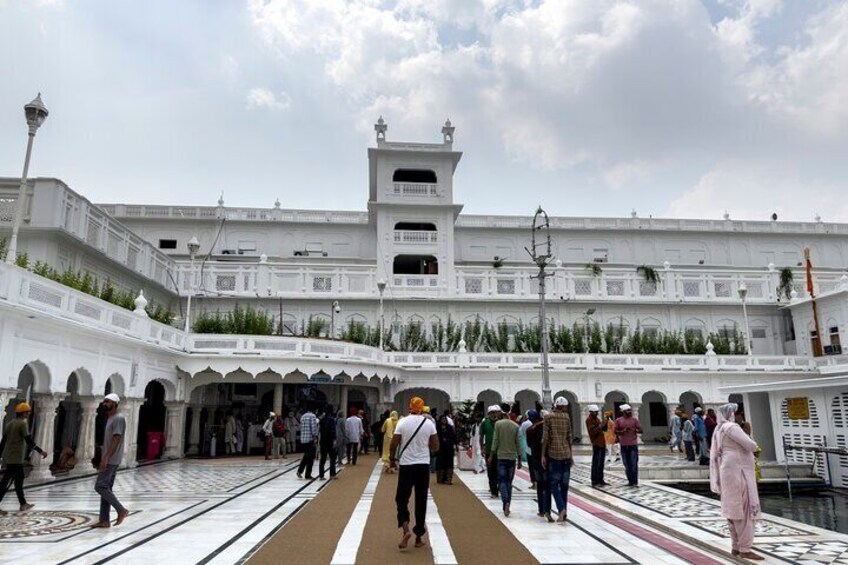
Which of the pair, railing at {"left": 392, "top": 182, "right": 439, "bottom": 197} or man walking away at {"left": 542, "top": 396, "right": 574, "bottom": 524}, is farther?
railing at {"left": 392, "top": 182, "right": 439, "bottom": 197}

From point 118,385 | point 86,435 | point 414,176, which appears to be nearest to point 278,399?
point 118,385

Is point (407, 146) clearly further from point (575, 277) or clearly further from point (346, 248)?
point (575, 277)

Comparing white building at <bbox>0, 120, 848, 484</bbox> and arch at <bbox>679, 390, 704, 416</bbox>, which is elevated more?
white building at <bbox>0, 120, 848, 484</bbox>

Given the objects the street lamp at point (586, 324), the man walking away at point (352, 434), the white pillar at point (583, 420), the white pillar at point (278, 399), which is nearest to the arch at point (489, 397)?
the white pillar at point (583, 420)

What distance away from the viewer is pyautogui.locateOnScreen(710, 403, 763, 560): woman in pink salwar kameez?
22.1 ft

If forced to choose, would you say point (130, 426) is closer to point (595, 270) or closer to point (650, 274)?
point (595, 270)

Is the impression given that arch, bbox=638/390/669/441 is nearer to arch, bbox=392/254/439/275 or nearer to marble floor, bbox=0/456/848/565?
arch, bbox=392/254/439/275

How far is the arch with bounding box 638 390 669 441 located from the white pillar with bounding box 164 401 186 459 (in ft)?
75.5

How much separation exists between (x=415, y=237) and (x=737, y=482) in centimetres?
3021

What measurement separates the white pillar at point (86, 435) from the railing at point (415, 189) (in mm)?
24062

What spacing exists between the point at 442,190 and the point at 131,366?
23.3m

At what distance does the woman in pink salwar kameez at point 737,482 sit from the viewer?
675 cm

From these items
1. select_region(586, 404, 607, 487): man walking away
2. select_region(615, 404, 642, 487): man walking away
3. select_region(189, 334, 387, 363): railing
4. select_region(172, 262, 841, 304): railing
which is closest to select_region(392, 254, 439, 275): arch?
select_region(172, 262, 841, 304): railing

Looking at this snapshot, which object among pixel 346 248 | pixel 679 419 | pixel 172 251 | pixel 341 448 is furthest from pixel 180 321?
pixel 679 419
